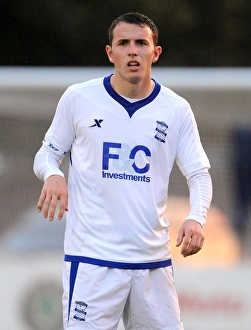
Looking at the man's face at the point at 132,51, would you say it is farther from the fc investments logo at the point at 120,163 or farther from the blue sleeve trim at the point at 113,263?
the blue sleeve trim at the point at 113,263

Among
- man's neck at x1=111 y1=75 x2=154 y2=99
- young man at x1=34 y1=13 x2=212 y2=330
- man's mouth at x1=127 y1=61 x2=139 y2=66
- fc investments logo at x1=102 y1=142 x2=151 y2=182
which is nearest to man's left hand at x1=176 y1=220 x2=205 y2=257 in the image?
young man at x1=34 y1=13 x2=212 y2=330

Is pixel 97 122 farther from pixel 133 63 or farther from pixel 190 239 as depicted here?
pixel 190 239

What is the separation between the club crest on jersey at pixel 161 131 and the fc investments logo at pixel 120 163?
0.44ft

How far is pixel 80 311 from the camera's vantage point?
439cm

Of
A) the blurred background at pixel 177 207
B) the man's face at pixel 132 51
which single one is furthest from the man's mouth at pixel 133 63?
the blurred background at pixel 177 207

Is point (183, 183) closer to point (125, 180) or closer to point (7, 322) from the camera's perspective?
point (7, 322)

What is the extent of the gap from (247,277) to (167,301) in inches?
89.1

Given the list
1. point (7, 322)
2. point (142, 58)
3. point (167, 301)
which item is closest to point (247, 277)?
point (7, 322)

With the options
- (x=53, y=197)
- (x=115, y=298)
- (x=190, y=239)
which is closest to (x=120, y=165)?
(x=53, y=197)

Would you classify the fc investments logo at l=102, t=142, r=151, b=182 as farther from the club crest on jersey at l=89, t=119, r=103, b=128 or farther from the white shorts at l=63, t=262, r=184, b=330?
the white shorts at l=63, t=262, r=184, b=330

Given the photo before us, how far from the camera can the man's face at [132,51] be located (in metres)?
4.48

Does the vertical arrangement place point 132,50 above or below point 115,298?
above

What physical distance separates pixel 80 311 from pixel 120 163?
74cm

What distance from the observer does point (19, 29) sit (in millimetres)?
8859
